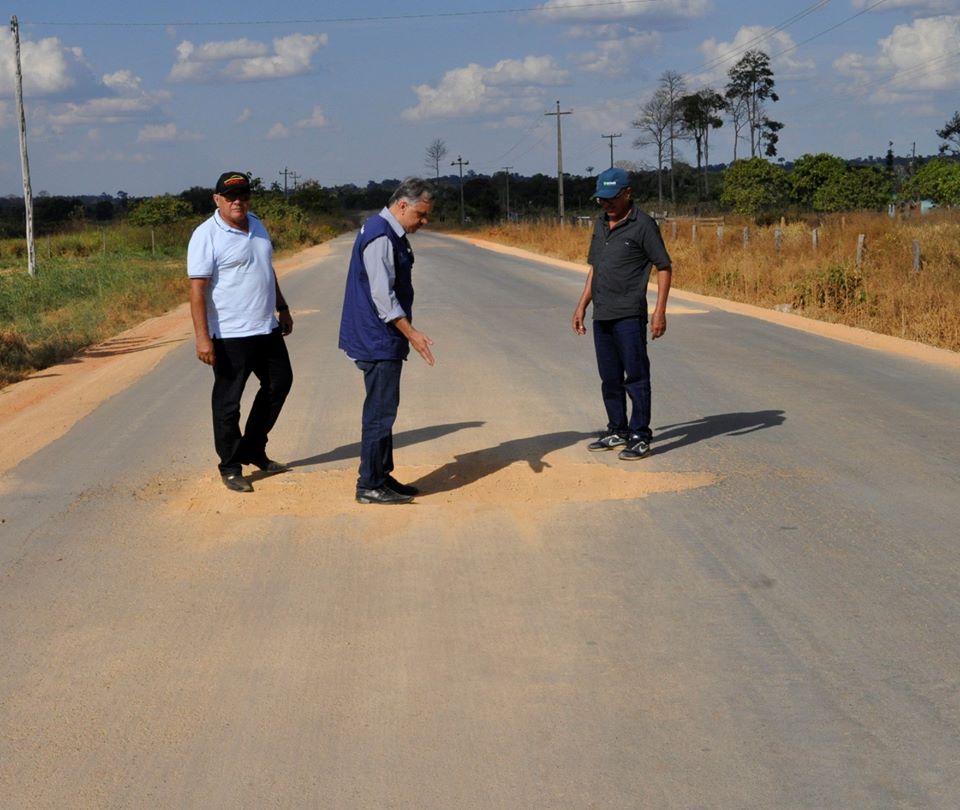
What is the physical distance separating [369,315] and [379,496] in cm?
97

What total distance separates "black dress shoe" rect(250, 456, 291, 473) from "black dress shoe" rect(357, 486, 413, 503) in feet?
3.05

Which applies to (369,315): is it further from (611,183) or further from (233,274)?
(611,183)

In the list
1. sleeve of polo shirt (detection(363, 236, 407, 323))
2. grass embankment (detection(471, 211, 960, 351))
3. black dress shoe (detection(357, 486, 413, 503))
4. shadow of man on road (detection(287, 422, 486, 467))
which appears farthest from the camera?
grass embankment (detection(471, 211, 960, 351))

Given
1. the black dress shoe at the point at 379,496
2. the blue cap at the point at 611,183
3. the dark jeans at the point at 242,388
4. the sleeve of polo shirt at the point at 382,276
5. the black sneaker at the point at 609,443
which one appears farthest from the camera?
the black sneaker at the point at 609,443

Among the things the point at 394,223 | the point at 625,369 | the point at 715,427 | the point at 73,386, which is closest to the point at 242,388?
the point at 394,223

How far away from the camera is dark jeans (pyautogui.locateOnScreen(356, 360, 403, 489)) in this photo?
21.5ft

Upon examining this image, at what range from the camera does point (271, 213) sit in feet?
224

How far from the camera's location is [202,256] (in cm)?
684

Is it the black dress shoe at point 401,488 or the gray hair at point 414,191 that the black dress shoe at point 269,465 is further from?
the gray hair at point 414,191

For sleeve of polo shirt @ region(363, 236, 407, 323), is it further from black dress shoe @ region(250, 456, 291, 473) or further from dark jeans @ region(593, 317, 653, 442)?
dark jeans @ region(593, 317, 653, 442)

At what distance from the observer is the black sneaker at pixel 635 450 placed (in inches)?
304

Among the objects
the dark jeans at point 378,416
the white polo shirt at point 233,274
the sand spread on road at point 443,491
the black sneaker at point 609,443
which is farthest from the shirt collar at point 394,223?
the black sneaker at point 609,443

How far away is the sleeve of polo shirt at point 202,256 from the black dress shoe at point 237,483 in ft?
3.71

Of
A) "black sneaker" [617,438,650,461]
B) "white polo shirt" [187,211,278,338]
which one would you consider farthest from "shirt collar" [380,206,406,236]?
"black sneaker" [617,438,650,461]
